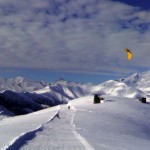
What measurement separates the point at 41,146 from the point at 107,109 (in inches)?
1456

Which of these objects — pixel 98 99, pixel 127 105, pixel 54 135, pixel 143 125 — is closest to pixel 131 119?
pixel 143 125

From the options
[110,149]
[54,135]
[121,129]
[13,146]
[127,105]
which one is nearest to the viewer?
[13,146]

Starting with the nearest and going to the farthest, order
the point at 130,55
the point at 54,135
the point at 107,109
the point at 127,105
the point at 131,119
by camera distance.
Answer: the point at 54,135 → the point at 131,119 → the point at 130,55 → the point at 107,109 → the point at 127,105

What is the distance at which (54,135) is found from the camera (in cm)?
2527

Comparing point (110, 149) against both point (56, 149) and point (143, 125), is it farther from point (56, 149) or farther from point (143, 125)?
point (143, 125)

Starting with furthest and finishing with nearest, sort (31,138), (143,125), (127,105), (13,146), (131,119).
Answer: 1. (127,105)
2. (131,119)
3. (143,125)
4. (31,138)
5. (13,146)

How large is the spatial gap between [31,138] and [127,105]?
134ft

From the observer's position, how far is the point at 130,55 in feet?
170

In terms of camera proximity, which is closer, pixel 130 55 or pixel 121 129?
pixel 121 129

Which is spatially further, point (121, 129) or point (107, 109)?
point (107, 109)

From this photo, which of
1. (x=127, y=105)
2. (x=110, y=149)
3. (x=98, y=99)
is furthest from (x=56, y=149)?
(x=98, y=99)

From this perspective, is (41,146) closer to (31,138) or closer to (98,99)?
(31,138)

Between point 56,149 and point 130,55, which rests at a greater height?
point 130,55

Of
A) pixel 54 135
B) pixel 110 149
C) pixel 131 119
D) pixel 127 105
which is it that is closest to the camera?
pixel 110 149
